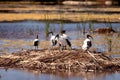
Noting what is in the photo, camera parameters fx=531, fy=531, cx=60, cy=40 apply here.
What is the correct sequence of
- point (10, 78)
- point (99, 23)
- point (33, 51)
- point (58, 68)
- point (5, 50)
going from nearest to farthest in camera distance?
1. point (10, 78)
2. point (58, 68)
3. point (33, 51)
4. point (5, 50)
5. point (99, 23)

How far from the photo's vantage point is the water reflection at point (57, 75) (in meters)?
13.5

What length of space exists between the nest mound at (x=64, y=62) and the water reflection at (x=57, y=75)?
277 millimetres

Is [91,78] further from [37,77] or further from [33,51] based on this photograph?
[33,51]

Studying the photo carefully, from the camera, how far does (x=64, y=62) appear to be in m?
14.4

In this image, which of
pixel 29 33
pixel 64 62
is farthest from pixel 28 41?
pixel 64 62

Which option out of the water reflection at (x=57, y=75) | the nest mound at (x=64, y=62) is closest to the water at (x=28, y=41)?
the water reflection at (x=57, y=75)

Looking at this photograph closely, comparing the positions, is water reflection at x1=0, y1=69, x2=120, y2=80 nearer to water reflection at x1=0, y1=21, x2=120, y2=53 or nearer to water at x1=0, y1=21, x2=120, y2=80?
water at x1=0, y1=21, x2=120, y2=80

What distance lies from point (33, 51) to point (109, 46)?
387 centimetres

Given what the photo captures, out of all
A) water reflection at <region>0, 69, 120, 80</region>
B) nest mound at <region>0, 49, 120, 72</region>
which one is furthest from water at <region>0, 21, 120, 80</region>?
nest mound at <region>0, 49, 120, 72</region>

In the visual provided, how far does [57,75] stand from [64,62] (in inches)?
24.2

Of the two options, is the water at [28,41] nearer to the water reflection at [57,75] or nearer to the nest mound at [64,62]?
the water reflection at [57,75]

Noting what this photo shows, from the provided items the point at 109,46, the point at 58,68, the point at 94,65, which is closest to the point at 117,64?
the point at 94,65

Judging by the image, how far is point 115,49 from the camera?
18531 millimetres

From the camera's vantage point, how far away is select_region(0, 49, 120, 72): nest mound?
14.2 meters
